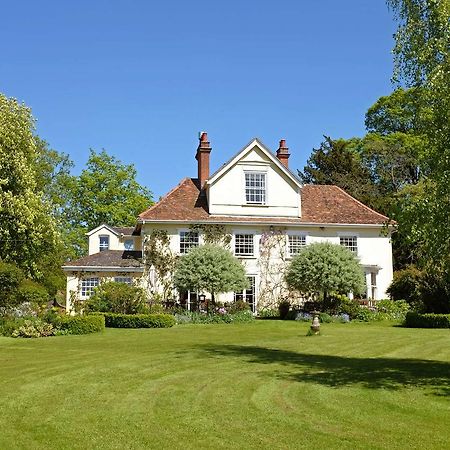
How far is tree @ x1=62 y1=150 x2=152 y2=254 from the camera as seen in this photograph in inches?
2292

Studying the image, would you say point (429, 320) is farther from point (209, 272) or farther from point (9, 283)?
point (9, 283)

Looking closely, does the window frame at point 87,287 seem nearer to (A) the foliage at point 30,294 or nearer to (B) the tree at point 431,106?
(A) the foliage at point 30,294

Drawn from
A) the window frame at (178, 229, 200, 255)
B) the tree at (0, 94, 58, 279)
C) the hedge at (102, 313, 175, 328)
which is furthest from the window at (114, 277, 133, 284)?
the hedge at (102, 313, 175, 328)

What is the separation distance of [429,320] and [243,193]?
13.6 meters

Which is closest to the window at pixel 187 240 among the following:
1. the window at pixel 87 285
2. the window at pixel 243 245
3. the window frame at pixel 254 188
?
the window at pixel 243 245

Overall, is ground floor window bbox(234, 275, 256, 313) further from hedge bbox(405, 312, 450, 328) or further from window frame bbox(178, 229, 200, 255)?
hedge bbox(405, 312, 450, 328)

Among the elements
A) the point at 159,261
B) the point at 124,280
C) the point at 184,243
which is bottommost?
the point at 124,280

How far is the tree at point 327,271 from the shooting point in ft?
100

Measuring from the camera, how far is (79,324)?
2392 cm

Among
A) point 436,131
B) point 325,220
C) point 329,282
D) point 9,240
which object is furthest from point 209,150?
point 436,131

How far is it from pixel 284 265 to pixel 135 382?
80.1ft

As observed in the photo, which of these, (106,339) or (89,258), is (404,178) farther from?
(106,339)

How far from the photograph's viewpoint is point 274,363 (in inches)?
575

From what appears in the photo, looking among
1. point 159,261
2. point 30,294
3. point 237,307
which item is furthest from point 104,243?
point 237,307
